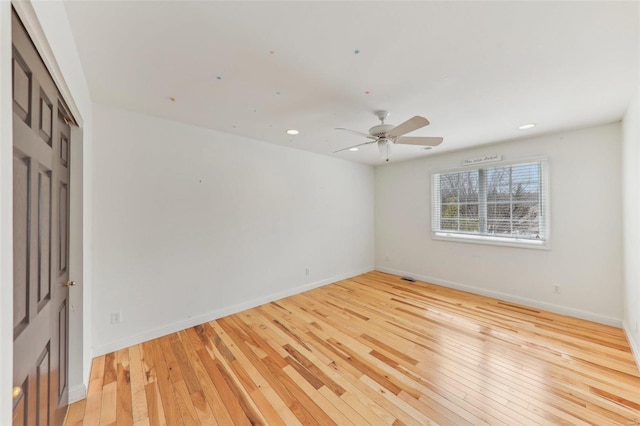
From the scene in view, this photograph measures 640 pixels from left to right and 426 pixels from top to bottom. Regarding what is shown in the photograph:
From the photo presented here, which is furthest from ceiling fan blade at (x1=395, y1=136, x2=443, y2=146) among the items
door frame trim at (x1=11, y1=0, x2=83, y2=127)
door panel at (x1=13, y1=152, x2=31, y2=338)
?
door panel at (x1=13, y1=152, x2=31, y2=338)

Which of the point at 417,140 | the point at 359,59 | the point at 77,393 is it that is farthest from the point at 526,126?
the point at 77,393

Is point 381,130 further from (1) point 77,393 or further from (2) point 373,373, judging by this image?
(1) point 77,393

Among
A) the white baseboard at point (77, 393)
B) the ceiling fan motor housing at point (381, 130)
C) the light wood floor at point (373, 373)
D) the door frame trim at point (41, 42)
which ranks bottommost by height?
the light wood floor at point (373, 373)

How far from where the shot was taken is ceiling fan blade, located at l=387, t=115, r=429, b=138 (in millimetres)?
1953

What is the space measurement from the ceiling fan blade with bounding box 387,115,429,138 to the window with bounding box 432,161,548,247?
2486 mm

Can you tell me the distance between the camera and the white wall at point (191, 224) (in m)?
2.45

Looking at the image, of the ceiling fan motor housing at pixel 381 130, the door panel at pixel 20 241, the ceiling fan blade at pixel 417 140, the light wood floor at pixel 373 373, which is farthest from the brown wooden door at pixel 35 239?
the ceiling fan blade at pixel 417 140

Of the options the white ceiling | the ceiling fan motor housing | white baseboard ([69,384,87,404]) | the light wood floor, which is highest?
the white ceiling

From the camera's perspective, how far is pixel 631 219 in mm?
2408

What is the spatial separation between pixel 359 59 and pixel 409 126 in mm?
744

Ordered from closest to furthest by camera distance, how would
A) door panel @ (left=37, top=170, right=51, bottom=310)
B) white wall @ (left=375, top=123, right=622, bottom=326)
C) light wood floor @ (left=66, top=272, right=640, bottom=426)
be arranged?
door panel @ (left=37, top=170, right=51, bottom=310) → light wood floor @ (left=66, top=272, right=640, bottom=426) → white wall @ (left=375, top=123, right=622, bottom=326)

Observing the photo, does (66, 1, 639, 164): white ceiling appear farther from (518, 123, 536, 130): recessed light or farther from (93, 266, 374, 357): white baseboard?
(93, 266, 374, 357): white baseboard

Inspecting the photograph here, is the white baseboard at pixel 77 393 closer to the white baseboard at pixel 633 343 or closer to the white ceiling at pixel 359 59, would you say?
the white ceiling at pixel 359 59

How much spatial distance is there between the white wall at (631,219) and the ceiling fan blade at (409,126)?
1.89 metres
